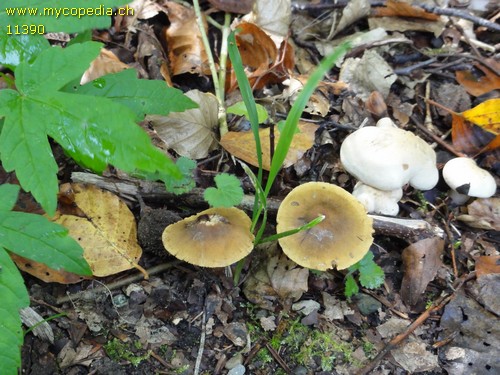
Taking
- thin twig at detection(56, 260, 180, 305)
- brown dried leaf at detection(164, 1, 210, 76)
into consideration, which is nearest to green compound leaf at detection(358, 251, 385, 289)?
thin twig at detection(56, 260, 180, 305)

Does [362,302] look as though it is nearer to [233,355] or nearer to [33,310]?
[233,355]

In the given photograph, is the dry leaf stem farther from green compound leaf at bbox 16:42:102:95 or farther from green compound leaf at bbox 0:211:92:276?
green compound leaf at bbox 0:211:92:276

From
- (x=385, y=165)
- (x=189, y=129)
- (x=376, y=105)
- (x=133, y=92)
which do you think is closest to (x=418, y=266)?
(x=385, y=165)

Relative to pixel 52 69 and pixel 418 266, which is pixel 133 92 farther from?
pixel 418 266

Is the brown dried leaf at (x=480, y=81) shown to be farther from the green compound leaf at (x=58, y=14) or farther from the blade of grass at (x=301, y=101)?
the green compound leaf at (x=58, y=14)

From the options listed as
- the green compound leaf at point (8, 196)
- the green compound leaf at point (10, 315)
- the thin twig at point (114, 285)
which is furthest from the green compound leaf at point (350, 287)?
the green compound leaf at point (8, 196)

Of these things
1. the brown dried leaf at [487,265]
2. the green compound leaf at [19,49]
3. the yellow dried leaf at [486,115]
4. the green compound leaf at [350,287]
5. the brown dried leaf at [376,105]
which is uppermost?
the green compound leaf at [19,49]
